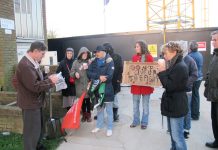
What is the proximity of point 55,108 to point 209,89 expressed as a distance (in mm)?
4015

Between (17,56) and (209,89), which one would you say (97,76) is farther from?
(17,56)

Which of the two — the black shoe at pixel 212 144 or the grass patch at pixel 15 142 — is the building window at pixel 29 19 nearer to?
the grass patch at pixel 15 142

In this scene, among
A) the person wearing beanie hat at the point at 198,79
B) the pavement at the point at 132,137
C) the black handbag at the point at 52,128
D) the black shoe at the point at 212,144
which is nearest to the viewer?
the black shoe at the point at 212,144

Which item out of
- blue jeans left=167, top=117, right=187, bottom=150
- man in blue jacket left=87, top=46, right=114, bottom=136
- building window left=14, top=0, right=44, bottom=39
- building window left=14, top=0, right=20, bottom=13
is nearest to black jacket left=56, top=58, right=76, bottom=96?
man in blue jacket left=87, top=46, right=114, bottom=136

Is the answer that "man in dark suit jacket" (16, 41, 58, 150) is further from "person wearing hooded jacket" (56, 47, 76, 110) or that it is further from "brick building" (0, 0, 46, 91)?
"brick building" (0, 0, 46, 91)

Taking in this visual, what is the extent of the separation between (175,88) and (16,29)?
7.60m

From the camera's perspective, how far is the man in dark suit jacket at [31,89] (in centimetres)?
362

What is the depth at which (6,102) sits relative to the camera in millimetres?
6867

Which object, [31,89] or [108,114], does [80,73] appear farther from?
[31,89]

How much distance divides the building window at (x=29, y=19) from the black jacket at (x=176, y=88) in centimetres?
748

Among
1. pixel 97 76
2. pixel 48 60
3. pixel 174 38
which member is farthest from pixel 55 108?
pixel 174 38

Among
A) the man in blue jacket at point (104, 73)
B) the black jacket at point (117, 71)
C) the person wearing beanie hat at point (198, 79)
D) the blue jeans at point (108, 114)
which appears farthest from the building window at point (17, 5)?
the person wearing beanie hat at point (198, 79)

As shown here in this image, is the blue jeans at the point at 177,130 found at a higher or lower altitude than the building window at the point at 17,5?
lower

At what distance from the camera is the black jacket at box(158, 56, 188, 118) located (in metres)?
3.48
